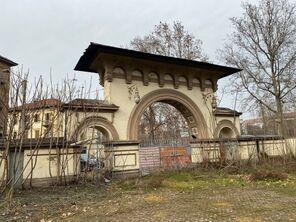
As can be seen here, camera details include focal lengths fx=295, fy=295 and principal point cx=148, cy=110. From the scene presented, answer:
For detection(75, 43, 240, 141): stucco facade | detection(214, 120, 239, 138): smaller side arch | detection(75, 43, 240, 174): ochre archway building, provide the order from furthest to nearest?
detection(214, 120, 239, 138): smaller side arch, detection(75, 43, 240, 141): stucco facade, detection(75, 43, 240, 174): ochre archway building

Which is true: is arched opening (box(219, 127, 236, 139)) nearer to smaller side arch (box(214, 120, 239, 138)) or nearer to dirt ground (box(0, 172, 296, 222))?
smaller side arch (box(214, 120, 239, 138))

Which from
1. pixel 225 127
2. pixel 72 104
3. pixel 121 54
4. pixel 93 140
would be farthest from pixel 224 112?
pixel 72 104

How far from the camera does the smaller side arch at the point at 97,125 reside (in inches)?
577

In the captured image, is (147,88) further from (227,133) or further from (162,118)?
(162,118)

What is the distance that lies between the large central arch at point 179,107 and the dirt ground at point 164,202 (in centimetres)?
548

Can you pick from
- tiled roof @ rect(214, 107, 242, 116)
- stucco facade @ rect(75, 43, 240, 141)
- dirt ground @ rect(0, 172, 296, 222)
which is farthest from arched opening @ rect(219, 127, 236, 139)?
dirt ground @ rect(0, 172, 296, 222)

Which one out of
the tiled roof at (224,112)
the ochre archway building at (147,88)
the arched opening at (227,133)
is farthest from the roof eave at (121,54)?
the arched opening at (227,133)

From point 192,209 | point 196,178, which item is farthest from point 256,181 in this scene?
point 192,209

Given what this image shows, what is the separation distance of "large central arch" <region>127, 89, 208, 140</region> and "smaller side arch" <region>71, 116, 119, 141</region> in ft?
4.60

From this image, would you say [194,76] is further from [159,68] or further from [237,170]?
[237,170]

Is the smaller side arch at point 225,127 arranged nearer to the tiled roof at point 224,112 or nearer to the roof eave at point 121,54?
A: the tiled roof at point 224,112

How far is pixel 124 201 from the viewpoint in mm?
9008

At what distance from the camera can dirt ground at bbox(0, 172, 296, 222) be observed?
22.8 feet

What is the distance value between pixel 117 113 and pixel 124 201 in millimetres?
8236
